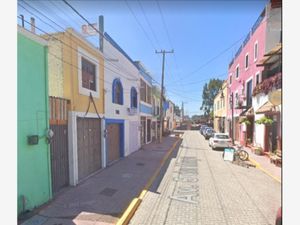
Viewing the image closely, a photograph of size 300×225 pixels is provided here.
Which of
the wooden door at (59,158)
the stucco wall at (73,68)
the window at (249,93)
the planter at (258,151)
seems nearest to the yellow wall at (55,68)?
the stucco wall at (73,68)

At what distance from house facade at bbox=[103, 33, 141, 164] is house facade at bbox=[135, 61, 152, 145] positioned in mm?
1749

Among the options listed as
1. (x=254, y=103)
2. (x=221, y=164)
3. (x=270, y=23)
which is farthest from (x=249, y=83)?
(x=270, y=23)

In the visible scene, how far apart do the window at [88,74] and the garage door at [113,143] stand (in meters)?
2.82

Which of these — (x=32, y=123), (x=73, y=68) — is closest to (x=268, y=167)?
(x=73, y=68)

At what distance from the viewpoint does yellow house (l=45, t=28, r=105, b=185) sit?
7.49 metres

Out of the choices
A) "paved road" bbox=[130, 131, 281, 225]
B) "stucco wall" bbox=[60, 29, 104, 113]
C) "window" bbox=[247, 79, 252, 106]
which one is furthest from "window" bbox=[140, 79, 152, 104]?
"stucco wall" bbox=[60, 29, 104, 113]

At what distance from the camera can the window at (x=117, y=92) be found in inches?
458

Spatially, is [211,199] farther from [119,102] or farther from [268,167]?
[119,102]

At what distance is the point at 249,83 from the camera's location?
60.2 ft

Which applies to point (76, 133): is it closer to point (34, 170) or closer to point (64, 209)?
point (34, 170)

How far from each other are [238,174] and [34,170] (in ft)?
27.3

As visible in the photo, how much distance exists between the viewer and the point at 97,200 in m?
6.31

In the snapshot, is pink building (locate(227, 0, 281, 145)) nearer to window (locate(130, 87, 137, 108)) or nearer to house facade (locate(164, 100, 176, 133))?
window (locate(130, 87, 137, 108))

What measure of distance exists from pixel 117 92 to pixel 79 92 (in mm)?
4647
